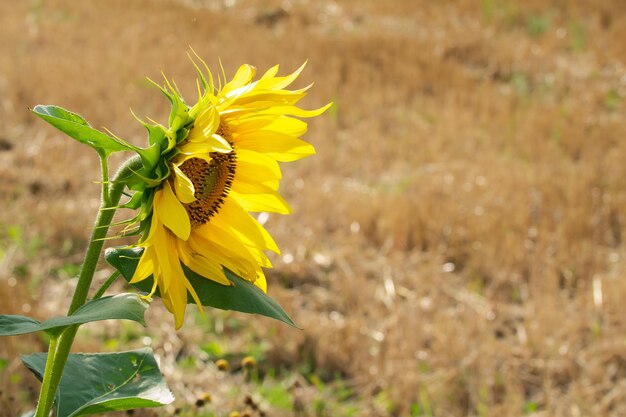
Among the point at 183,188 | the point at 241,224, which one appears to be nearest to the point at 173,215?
the point at 183,188

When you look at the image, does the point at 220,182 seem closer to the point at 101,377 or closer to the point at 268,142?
the point at 268,142

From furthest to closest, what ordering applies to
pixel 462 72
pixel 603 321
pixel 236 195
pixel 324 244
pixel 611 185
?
pixel 462 72, pixel 611 185, pixel 324 244, pixel 603 321, pixel 236 195

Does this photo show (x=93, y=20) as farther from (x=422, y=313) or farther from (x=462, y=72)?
(x=422, y=313)

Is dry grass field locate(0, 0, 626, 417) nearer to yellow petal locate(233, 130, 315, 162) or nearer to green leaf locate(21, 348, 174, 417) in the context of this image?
green leaf locate(21, 348, 174, 417)

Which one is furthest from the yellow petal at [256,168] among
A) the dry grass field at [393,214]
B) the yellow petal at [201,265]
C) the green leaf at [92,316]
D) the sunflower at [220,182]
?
the dry grass field at [393,214]

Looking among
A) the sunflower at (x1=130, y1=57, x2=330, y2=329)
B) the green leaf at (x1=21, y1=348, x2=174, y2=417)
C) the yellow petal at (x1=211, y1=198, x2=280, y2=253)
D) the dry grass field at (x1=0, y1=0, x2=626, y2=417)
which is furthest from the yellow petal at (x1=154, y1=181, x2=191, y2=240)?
the dry grass field at (x1=0, y1=0, x2=626, y2=417)

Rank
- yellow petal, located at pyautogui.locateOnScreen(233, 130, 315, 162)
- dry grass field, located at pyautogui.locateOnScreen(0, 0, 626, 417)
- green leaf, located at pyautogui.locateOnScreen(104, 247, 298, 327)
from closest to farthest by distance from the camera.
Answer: green leaf, located at pyautogui.locateOnScreen(104, 247, 298, 327)
yellow petal, located at pyautogui.locateOnScreen(233, 130, 315, 162)
dry grass field, located at pyautogui.locateOnScreen(0, 0, 626, 417)

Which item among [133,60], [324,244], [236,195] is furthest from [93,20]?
[236,195]
